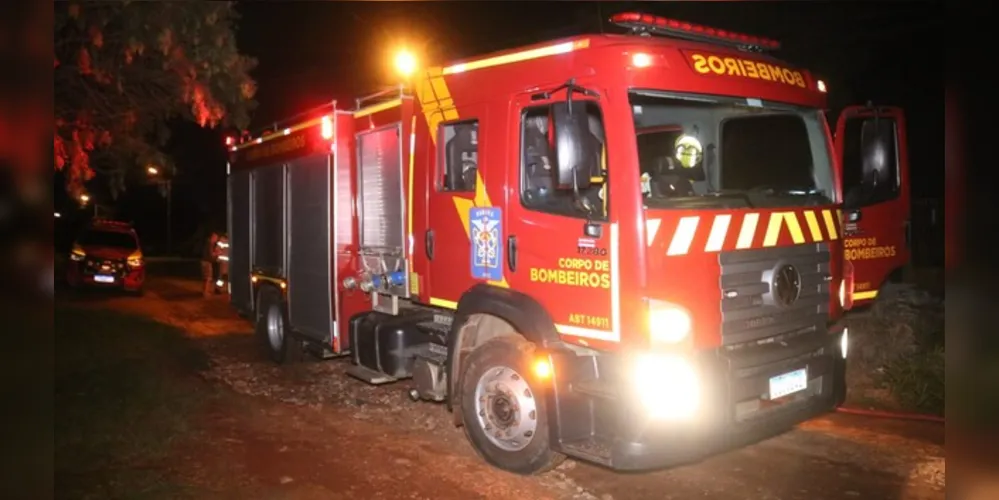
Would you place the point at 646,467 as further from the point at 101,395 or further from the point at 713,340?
the point at 101,395

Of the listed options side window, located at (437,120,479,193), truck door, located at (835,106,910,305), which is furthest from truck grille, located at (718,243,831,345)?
truck door, located at (835,106,910,305)

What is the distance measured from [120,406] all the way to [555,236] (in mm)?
4446

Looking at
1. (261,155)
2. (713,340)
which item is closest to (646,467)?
(713,340)

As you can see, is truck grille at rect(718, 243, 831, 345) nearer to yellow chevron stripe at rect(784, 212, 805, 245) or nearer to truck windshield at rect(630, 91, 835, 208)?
yellow chevron stripe at rect(784, 212, 805, 245)

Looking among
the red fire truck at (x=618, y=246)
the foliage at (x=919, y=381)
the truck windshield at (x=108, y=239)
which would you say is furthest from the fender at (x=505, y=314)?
the truck windshield at (x=108, y=239)

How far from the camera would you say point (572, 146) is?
181 inches

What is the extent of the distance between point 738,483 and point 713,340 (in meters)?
1.26

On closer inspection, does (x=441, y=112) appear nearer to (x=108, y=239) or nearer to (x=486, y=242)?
(x=486, y=242)

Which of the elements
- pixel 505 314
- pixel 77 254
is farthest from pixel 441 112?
pixel 77 254

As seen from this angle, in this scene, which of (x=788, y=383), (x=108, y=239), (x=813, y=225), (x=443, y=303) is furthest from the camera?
(x=108, y=239)

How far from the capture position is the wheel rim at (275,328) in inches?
381

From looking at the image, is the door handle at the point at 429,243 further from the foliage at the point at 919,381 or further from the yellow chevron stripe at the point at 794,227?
the foliage at the point at 919,381

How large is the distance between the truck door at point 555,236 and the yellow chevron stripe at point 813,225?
1.53m

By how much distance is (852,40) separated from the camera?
41.1 feet
